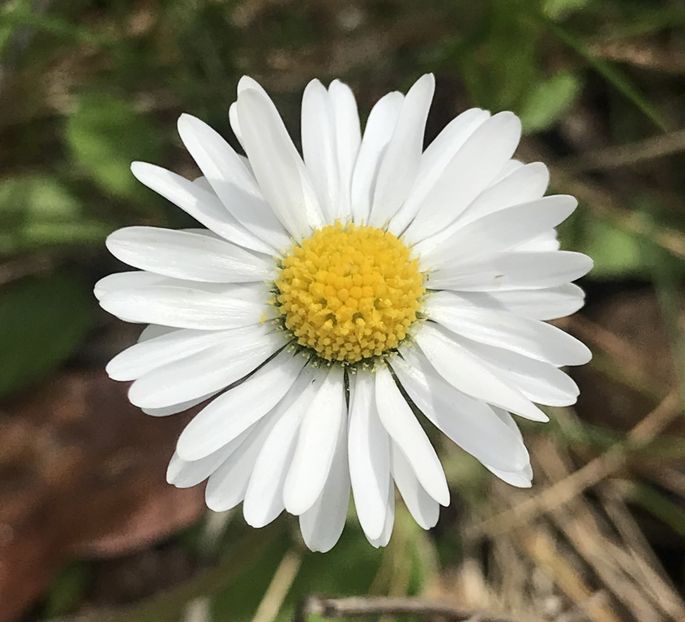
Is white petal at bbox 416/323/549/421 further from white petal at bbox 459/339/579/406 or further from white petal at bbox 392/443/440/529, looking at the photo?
white petal at bbox 392/443/440/529

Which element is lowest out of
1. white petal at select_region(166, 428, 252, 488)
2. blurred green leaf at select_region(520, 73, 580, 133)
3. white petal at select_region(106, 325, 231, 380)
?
white petal at select_region(166, 428, 252, 488)

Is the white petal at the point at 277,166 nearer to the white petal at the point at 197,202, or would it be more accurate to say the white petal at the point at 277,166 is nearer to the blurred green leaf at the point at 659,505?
the white petal at the point at 197,202

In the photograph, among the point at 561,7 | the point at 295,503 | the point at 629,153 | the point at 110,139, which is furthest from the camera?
the point at 629,153

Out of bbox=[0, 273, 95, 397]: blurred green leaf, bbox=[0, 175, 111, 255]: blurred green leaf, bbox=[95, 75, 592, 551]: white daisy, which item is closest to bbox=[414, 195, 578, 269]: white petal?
bbox=[95, 75, 592, 551]: white daisy

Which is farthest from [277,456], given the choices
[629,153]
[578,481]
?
[629,153]

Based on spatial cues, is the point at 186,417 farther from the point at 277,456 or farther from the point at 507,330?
the point at 507,330

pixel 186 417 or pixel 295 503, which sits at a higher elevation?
pixel 186 417

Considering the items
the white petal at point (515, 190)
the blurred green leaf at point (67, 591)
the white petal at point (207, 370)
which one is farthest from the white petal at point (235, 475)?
the blurred green leaf at point (67, 591)
